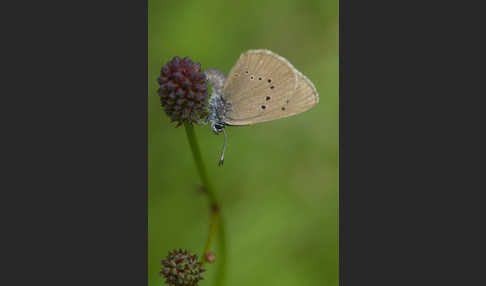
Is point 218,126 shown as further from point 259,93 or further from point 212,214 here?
point 212,214

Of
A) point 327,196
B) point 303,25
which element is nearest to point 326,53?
point 303,25

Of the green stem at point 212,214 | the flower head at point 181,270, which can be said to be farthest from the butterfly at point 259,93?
the flower head at point 181,270

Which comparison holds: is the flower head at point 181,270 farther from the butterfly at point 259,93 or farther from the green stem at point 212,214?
the butterfly at point 259,93

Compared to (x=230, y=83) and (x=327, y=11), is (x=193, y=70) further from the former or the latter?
(x=327, y=11)

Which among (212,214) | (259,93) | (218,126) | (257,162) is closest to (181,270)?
(212,214)

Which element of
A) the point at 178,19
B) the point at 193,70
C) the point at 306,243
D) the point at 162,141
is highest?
the point at 178,19
